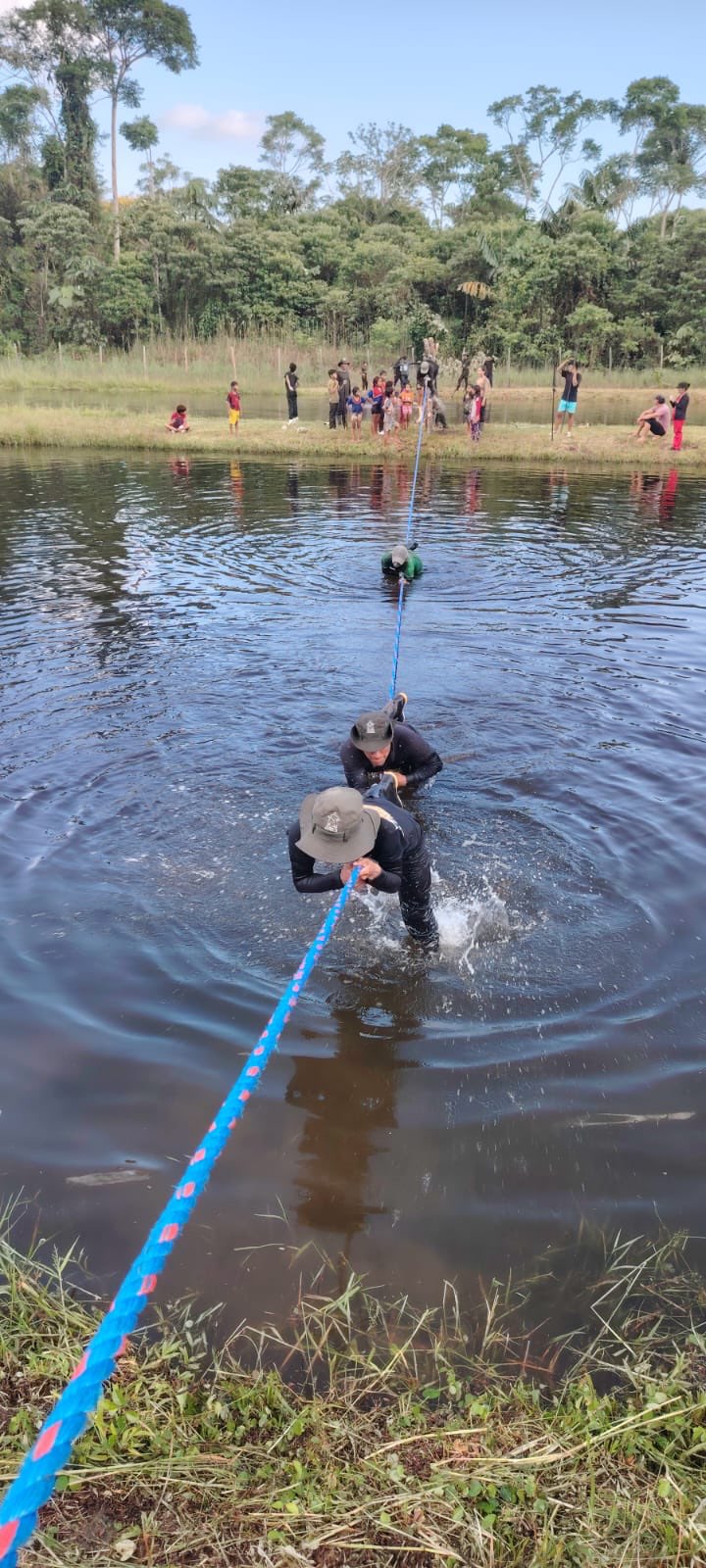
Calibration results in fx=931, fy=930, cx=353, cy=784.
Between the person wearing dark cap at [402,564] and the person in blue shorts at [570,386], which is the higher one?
the person in blue shorts at [570,386]

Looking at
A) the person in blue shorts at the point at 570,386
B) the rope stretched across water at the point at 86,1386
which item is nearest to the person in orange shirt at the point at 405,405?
the person in blue shorts at the point at 570,386

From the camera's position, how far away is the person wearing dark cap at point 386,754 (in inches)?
214

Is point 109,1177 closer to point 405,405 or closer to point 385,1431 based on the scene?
point 385,1431

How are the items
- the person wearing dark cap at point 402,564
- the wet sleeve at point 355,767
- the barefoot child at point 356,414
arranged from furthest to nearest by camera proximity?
the barefoot child at point 356,414 → the person wearing dark cap at point 402,564 → the wet sleeve at point 355,767

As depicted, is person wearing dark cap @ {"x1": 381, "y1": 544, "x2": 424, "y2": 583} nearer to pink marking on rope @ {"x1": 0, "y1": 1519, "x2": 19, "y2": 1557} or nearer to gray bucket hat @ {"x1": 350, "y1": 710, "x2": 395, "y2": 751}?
gray bucket hat @ {"x1": 350, "y1": 710, "x2": 395, "y2": 751}

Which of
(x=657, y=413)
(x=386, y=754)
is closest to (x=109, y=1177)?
(x=386, y=754)

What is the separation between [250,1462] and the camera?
2.55 m

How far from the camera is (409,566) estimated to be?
12438 millimetres

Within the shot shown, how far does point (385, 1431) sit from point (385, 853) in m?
2.44

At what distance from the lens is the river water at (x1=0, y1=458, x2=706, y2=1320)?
3.66 meters

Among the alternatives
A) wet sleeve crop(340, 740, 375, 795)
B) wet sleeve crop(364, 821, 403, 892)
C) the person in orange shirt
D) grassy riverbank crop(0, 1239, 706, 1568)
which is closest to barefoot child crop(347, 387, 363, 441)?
the person in orange shirt

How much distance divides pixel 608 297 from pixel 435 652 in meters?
36.6

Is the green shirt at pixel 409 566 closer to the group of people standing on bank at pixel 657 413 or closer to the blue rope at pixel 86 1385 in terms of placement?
the blue rope at pixel 86 1385

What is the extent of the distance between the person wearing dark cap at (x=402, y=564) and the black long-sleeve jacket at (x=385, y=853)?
24.9 ft
